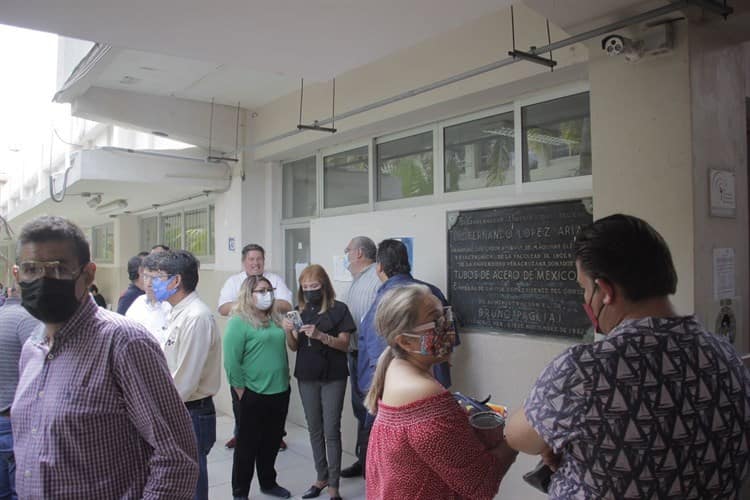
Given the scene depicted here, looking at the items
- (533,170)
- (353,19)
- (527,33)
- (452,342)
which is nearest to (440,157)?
(533,170)

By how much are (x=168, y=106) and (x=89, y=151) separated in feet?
3.34

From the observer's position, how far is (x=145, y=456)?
179 centimetres

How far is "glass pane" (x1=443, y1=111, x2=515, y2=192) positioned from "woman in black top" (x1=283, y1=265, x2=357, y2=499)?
141 centimetres

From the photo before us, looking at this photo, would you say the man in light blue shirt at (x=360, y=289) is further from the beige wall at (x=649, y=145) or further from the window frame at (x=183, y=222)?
the window frame at (x=183, y=222)

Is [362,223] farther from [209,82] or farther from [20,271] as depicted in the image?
[20,271]

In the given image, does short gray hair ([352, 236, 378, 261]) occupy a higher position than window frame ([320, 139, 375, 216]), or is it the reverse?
window frame ([320, 139, 375, 216])

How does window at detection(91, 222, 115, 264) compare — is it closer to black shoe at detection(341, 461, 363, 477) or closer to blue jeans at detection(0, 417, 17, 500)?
black shoe at detection(341, 461, 363, 477)

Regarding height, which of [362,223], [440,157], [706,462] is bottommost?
[706,462]

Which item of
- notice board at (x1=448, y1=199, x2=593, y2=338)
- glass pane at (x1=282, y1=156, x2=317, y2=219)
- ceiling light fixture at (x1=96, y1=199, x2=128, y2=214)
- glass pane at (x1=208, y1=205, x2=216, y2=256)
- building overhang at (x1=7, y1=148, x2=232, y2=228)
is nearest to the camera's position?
notice board at (x1=448, y1=199, x2=593, y2=338)

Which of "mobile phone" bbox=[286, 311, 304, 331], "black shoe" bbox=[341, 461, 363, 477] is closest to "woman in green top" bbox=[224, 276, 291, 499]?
"mobile phone" bbox=[286, 311, 304, 331]

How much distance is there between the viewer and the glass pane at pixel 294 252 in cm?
677

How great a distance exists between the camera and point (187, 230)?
923 centimetres

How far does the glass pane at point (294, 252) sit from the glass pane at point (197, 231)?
2.01 metres

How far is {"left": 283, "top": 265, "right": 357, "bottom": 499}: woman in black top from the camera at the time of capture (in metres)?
4.43
